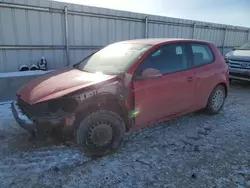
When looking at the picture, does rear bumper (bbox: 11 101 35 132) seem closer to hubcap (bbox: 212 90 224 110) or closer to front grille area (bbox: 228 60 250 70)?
hubcap (bbox: 212 90 224 110)

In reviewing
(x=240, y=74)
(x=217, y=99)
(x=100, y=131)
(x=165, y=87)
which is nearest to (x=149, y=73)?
(x=165, y=87)

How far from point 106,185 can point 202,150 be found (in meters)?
1.61

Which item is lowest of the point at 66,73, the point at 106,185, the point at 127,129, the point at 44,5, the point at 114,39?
the point at 106,185

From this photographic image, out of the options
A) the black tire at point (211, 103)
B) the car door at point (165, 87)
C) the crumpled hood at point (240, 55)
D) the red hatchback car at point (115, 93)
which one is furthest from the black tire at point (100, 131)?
the crumpled hood at point (240, 55)

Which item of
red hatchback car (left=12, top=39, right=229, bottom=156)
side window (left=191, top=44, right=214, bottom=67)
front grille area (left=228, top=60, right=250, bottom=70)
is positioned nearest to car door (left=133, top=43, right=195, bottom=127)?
red hatchback car (left=12, top=39, right=229, bottom=156)

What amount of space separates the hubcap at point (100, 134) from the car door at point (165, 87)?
0.48m

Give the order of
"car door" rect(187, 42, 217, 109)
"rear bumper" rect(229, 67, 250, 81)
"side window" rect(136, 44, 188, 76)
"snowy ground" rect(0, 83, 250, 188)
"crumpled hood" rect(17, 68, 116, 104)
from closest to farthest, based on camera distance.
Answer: "snowy ground" rect(0, 83, 250, 188)
"crumpled hood" rect(17, 68, 116, 104)
"side window" rect(136, 44, 188, 76)
"car door" rect(187, 42, 217, 109)
"rear bumper" rect(229, 67, 250, 81)

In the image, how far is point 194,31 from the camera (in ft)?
36.6

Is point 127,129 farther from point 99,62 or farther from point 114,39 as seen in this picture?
point 114,39

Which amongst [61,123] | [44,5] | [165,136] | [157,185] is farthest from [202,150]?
[44,5]

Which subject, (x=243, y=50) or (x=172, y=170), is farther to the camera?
(x=243, y=50)

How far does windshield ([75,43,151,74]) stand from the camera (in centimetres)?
320

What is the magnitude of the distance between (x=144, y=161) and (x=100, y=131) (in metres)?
0.73

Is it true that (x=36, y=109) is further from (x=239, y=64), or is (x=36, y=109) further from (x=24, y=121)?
(x=239, y=64)
